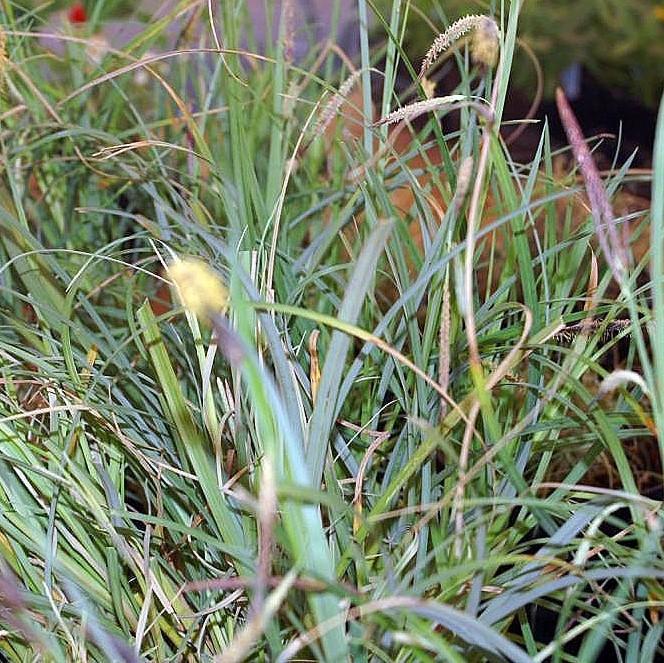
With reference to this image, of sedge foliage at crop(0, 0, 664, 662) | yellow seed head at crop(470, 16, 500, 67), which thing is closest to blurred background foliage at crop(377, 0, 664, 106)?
sedge foliage at crop(0, 0, 664, 662)

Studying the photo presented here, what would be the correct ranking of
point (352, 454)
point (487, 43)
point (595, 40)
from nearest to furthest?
point (487, 43) < point (352, 454) < point (595, 40)

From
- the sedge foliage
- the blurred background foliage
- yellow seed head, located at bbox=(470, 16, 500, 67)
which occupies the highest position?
yellow seed head, located at bbox=(470, 16, 500, 67)

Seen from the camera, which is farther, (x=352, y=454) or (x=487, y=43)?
(x=352, y=454)

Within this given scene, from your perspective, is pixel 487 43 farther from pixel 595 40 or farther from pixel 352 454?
pixel 595 40

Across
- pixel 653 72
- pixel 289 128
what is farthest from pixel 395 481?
pixel 653 72

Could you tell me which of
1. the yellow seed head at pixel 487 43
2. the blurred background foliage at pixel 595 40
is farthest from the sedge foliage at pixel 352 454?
the blurred background foliage at pixel 595 40

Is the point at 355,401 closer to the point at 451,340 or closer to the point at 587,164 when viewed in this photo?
the point at 451,340

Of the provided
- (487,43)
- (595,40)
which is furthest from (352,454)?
(595,40)

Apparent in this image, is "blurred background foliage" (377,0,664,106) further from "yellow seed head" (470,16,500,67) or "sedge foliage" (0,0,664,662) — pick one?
"yellow seed head" (470,16,500,67)

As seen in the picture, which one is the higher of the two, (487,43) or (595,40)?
(487,43)
